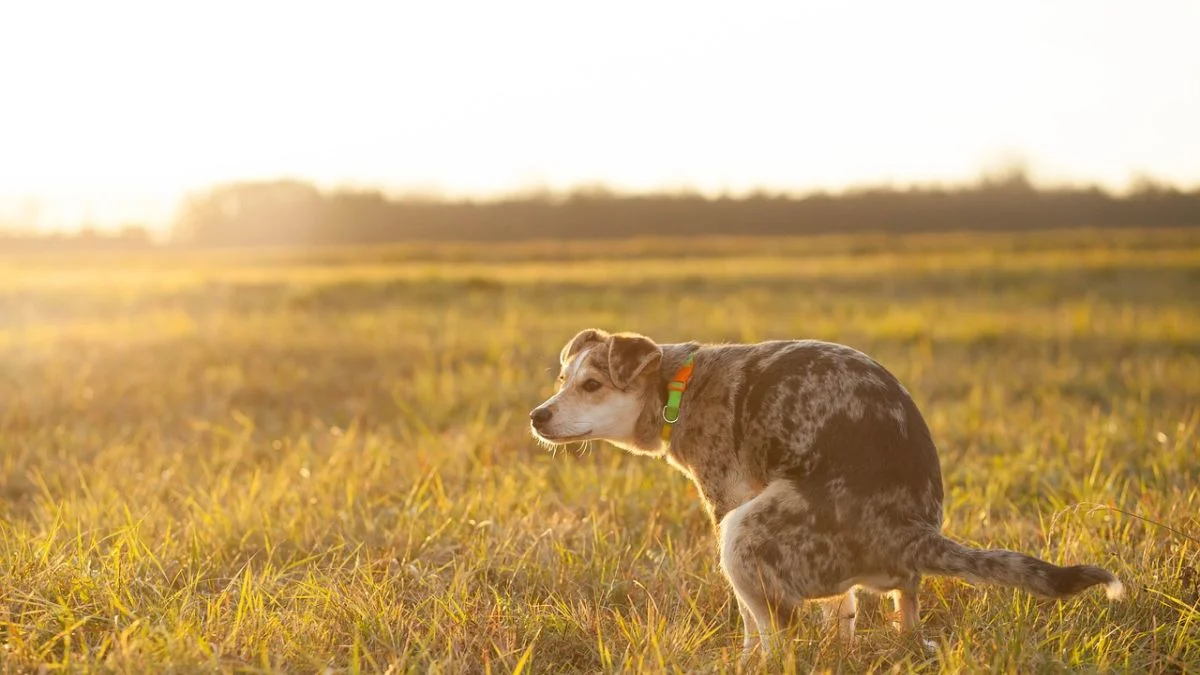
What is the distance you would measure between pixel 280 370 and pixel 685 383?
8.76 m

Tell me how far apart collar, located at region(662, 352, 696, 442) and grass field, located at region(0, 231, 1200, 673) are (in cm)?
80

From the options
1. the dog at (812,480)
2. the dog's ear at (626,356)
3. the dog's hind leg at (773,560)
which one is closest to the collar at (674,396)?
the dog at (812,480)

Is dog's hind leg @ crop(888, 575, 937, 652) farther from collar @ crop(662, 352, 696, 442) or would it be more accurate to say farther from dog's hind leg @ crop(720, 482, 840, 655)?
collar @ crop(662, 352, 696, 442)

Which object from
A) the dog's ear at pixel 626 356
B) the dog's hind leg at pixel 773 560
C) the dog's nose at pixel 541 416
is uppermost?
the dog's ear at pixel 626 356

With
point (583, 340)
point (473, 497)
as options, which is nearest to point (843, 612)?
point (583, 340)

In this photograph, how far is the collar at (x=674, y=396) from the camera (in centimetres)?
496

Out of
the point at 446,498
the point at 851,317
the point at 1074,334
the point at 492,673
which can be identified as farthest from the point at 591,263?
the point at 492,673

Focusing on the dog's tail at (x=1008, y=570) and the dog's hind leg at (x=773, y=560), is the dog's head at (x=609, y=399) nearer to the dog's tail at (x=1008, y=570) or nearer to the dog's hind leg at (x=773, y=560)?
the dog's hind leg at (x=773, y=560)

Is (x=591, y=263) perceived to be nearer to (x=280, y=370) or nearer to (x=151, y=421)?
(x=280, y=370)

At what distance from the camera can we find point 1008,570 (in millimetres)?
3867

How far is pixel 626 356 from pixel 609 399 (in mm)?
248

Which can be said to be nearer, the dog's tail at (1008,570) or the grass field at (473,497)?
the dog's tail at (1008,570)

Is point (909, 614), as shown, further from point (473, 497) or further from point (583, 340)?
point (473, 497)

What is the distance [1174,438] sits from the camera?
8367 mm
